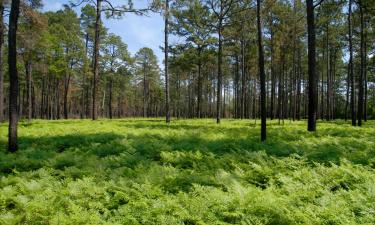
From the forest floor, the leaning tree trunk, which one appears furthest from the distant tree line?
the forest floor

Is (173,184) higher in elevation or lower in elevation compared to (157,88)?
lower

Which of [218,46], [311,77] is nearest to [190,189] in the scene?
[311,77]

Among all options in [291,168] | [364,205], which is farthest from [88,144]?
[364,205]

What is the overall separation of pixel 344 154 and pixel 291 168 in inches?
87.4

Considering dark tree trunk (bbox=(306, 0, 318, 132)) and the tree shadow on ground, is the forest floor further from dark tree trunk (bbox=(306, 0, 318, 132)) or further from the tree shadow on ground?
dark tree trunk (bbox=(306, 0, 318, 132))

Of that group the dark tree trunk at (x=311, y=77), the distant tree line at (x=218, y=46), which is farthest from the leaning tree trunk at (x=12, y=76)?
the dark tree trunk at (x=311, y=77)

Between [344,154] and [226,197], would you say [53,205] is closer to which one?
[226,197]

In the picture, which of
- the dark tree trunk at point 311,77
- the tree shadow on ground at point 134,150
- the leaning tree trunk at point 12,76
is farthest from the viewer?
the dark tree trunk at point 311,77

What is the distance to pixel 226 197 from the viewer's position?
5371 mm

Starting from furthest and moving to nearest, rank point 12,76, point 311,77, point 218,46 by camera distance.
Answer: point 218,46 → point 311,77 → point 12,76

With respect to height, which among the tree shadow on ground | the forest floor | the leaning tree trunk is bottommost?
the forest floor

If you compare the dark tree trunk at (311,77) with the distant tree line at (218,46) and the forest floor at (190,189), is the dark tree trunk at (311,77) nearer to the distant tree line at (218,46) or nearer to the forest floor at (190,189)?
the distant tree line at (218,46)

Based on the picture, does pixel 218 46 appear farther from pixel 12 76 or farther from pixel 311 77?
pixel 12 76

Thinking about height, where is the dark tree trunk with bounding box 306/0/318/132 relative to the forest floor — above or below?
above
